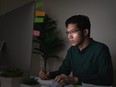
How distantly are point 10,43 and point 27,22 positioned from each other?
20 centimetres

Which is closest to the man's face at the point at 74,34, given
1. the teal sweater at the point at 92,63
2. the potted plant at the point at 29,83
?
the teal sweater at the point at 92,63

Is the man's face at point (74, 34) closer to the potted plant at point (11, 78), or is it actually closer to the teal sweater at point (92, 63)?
the teal sweater at point (92, 63)

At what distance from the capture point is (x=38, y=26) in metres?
2.88

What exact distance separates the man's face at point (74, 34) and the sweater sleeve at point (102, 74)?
0.72 ft

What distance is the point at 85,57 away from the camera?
70.5 inches

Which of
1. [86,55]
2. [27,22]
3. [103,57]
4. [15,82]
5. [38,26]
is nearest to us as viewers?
[15,82]

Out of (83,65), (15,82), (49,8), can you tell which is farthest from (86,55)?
(49,8)

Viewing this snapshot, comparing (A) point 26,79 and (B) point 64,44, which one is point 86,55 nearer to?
(A) point 26,79

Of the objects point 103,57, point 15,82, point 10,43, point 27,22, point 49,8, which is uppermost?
point 49,8

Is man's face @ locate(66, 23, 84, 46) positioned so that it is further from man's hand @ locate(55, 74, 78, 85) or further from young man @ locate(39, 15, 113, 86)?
man's hand @ locate(55, 74, 78, 85)

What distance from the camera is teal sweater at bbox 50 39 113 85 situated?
1521mm

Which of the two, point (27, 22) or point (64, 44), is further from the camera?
point (64, 44)

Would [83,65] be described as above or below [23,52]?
below

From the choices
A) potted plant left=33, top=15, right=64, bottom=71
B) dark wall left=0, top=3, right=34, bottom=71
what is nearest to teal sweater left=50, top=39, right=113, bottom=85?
dark wall left=0, top=3, right=34, bottom=71
